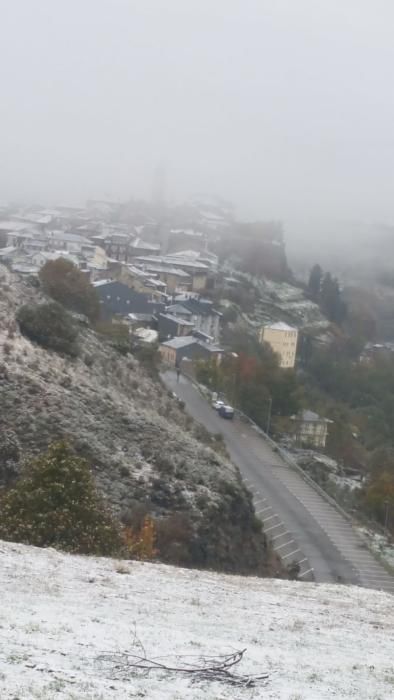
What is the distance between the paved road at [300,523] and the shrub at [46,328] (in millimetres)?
6538

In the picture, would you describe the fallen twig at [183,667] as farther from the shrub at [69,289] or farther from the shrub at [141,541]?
the shrub at [69,289]

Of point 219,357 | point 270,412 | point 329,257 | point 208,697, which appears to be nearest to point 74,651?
point 208,697

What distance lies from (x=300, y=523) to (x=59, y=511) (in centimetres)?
1373

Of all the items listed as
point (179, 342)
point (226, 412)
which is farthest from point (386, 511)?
point (179, 342)

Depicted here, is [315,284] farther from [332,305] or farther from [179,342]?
[179,342]

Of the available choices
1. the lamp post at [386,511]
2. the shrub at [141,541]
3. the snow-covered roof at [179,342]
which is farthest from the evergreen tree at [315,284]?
the shrub at [141,541]

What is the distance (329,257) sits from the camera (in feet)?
465

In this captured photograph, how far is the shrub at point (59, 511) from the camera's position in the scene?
430 inches

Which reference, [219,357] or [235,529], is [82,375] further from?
[219,357]

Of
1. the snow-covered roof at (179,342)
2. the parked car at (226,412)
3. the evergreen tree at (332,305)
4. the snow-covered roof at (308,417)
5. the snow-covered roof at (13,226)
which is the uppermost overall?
the snow-covered roof at (13,226)

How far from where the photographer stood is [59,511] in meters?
11.2

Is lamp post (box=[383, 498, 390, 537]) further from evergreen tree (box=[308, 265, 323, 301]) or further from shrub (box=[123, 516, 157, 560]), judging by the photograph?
evergreen tree (box=[308, 265, 323, 301])

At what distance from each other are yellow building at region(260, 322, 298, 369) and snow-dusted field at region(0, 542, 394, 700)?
172 ft

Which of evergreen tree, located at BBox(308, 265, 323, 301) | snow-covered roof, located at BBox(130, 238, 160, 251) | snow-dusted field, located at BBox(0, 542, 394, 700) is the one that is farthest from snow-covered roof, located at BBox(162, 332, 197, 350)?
evergreen tree, located at BBox(308, 265, 323, 301)
